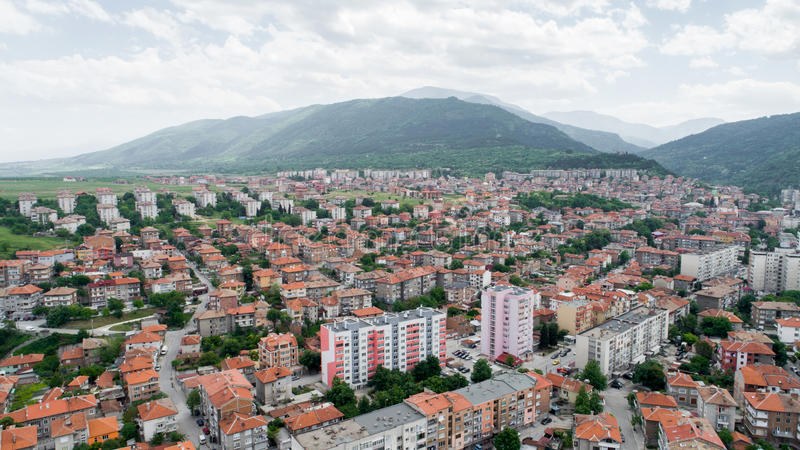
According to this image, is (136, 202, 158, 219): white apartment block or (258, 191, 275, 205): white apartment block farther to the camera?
(258, 191, 275, 205): white apartment block

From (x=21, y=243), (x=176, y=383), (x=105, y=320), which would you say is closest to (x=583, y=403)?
(x=176, y=383)

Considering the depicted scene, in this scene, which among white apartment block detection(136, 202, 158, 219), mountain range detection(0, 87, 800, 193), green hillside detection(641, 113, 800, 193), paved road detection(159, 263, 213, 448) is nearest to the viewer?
paved road detection(159, 263, 213, 448)

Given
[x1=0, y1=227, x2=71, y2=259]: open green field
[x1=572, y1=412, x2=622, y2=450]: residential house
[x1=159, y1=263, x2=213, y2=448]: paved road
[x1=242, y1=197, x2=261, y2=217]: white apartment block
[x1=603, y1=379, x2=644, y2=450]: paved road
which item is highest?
[x1=242, y1=197, x2=261, y2=217]: white apartment block

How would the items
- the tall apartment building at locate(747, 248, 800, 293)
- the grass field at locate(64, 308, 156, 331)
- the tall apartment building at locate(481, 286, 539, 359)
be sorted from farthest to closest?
the tall apartment building at locate(747, 248, 800, 293)
the grass field at locate(64, 308, 156, 331)
the tall apartment building at locate(481, 286, 539, 359)

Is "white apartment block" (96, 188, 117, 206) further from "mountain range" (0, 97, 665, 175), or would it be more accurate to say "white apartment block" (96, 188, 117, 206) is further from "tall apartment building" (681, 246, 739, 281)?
"mountain range" (0, 97, 665, 175)

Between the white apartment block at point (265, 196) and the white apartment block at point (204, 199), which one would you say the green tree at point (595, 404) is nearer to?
the white apartment block at point (265, 196)

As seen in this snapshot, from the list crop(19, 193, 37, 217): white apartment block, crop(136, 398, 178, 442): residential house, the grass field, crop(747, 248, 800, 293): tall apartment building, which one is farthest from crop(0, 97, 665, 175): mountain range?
crop(136, 398, 178, 442): residential house

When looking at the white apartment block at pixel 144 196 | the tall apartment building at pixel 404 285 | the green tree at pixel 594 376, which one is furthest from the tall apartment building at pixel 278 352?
the white apartment block at pixel 144 196
